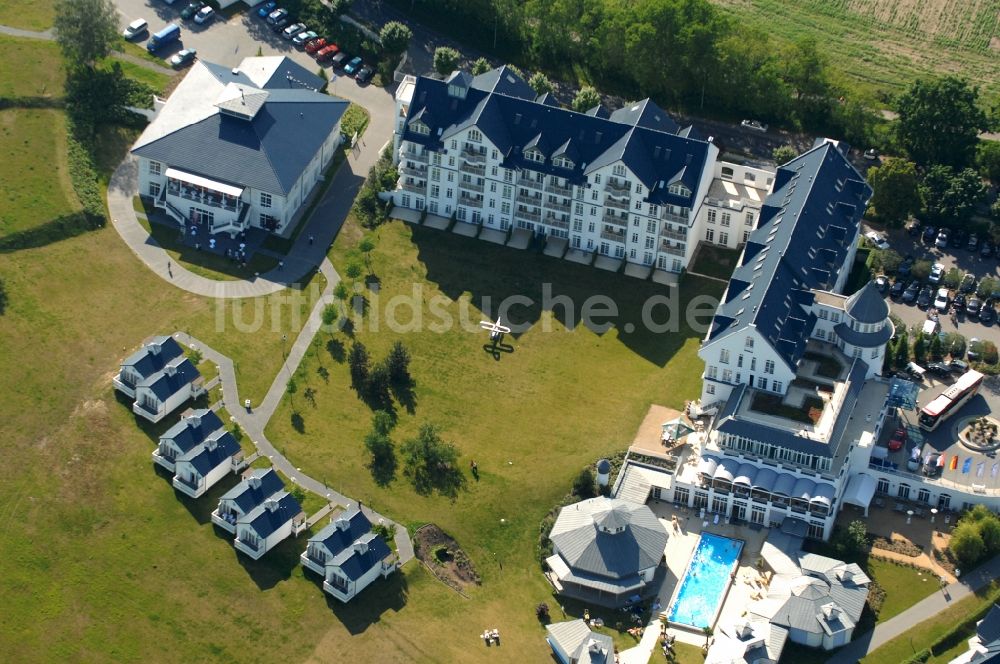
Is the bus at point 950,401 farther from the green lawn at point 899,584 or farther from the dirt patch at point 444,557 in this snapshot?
the dirt patch at point 444,557

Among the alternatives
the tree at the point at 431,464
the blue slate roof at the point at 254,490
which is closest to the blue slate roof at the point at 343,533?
the blue slate roof at the point at 254,490

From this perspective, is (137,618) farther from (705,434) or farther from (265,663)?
(705,434)

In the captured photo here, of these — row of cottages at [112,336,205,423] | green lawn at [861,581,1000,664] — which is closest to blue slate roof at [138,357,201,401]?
row of cottages at [112,336,205,423]

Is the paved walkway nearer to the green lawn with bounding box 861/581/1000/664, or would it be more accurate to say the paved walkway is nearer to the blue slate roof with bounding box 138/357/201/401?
the green lawn with bounding box 861/581/1000/664

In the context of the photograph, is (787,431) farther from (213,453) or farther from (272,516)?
(213,453)

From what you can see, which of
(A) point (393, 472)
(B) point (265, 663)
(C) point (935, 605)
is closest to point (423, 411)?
(A) point (393, 472)
